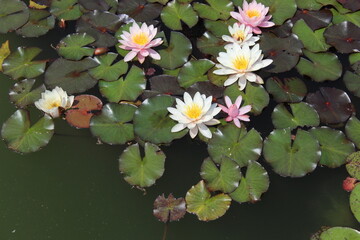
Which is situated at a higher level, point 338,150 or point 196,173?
point 338,150

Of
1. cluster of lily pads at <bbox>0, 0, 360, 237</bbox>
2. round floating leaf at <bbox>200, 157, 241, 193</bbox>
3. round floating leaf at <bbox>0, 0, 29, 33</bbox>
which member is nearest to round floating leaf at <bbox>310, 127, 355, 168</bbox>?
cluster of lily pads at <bbox>0, 0, 360, 237</bbox>

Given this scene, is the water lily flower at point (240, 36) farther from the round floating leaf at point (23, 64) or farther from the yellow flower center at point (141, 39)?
the round floating leaf at point (23, 64)

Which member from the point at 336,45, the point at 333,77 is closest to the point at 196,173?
the point at 333,77

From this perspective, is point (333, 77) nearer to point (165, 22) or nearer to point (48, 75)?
point (165, 22)

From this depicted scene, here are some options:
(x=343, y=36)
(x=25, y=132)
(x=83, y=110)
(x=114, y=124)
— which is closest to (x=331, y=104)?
(x=343, y=36)

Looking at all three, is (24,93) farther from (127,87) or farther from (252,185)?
(252,185)

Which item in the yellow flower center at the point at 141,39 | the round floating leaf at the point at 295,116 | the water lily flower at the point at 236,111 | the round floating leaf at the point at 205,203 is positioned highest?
the yellow flower center at the point at 141,39

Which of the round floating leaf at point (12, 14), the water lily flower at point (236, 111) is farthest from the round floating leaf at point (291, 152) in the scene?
the round floating leaf at point (12, 14)
